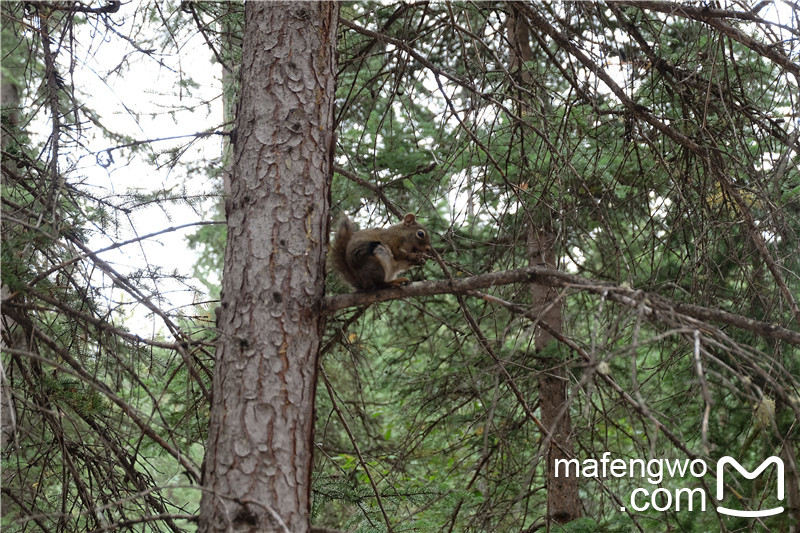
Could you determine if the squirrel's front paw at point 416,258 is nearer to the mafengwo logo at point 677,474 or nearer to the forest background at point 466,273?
the forest background at point 466,273

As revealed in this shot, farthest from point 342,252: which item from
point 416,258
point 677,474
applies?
point 677,474

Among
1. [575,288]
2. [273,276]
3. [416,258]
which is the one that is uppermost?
[416,258]

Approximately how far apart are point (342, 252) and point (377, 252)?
9.2 inches

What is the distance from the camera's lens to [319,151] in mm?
2967

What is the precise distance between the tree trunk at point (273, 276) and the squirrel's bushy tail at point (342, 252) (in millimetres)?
626

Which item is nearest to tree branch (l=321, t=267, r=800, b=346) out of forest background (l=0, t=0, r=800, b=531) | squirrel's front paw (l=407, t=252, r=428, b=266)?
forest background (l=0, t=0, r=800, b=531)

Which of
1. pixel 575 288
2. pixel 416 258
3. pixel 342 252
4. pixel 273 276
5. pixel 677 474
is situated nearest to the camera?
pixel 575 288

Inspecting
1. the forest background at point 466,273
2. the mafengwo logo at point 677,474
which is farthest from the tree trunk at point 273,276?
the mafengwo logo at point 677,474

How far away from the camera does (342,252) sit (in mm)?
3564

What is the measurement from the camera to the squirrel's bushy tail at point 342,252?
11.7 ft

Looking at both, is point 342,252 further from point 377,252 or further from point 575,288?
point 575,288

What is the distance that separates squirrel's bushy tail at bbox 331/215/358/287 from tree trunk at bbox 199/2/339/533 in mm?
626

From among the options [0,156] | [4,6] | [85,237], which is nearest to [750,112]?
[85,237]

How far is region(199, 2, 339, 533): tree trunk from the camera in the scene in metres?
2.48
